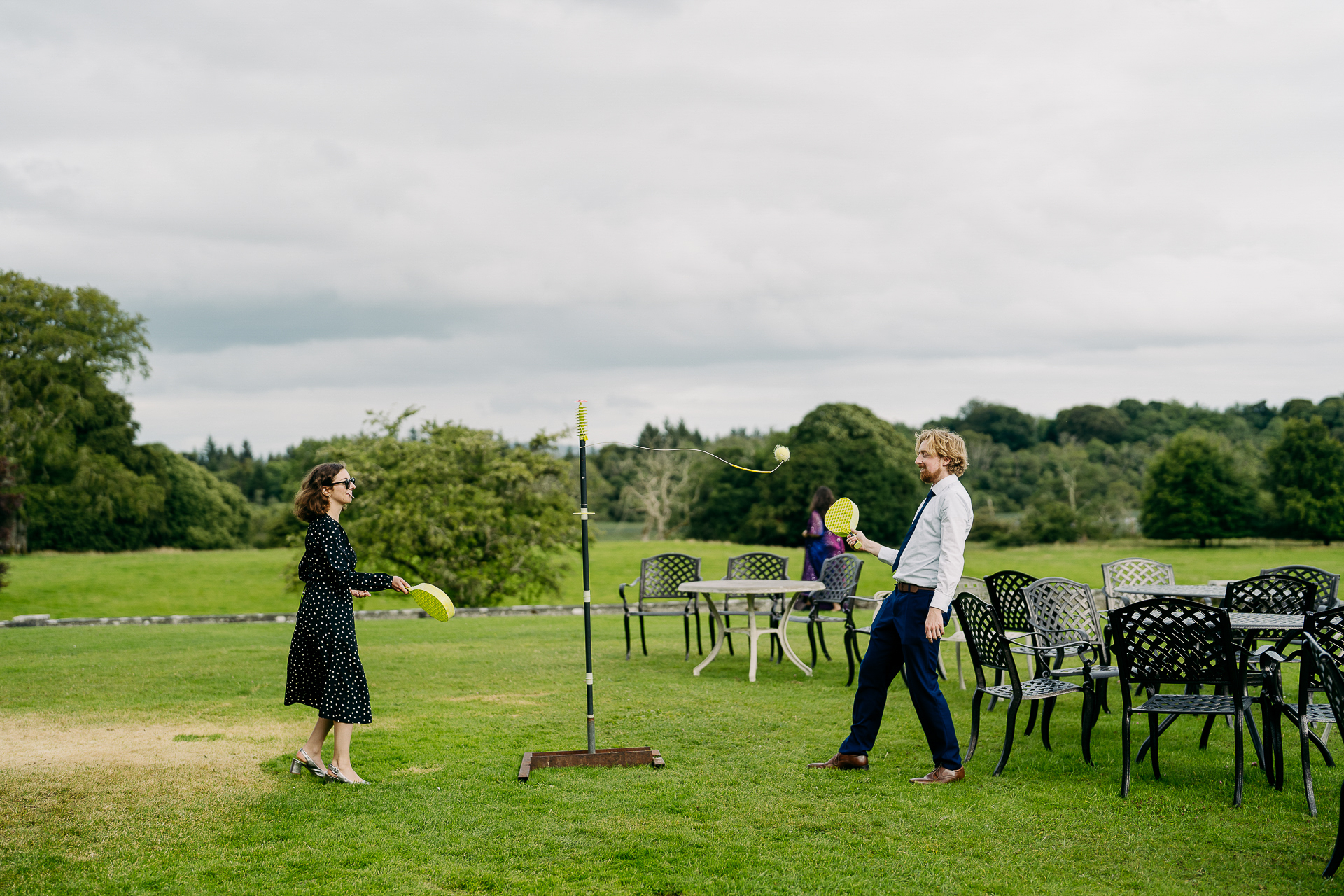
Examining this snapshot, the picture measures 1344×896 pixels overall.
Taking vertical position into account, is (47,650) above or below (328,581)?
below

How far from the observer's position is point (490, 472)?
73.7ft

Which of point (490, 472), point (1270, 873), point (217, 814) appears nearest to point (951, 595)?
point (1270, 873)

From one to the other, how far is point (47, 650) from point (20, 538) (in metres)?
34.1

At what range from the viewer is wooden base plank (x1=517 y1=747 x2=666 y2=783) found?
20.3 ft

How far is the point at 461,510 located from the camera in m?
21.7

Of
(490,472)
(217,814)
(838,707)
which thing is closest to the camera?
(217,814)

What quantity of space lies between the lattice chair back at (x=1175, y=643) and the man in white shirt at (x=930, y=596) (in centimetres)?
90

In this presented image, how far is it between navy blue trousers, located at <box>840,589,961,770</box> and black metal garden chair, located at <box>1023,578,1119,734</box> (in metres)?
0.95

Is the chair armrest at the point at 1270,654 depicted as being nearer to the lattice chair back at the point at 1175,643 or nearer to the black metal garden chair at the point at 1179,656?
the black metal garden chair at the point at 1179,656

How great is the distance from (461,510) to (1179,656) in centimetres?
1785

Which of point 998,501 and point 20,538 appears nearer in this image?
point 20,538

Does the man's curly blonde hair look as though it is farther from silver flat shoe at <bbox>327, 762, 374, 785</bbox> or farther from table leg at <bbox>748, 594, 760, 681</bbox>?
table leg at <bbox>748, 594, 760, 681</bbox>

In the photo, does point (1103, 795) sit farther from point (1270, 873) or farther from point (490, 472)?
point (490, 472)

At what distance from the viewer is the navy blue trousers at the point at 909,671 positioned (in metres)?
5.73
